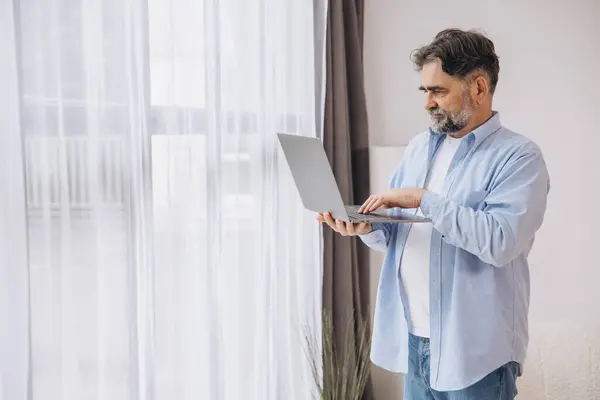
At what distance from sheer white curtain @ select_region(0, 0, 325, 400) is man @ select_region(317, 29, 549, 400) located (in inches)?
28.8

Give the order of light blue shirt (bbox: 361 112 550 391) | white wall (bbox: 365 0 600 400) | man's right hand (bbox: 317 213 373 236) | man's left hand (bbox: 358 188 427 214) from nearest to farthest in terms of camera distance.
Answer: light blue shirt (bbox: 361 112 550 391)
man's left hand (bbox: 358 188 427 214)
man's right hand (bbox: 317 213 373 236)
white wall (bbox: 365 0 600 400)

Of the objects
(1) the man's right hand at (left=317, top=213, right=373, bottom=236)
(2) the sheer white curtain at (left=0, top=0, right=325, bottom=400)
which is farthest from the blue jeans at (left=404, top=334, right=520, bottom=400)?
(2) the sheer white curtain at (left=0, top=0, right=325, bottom=400)

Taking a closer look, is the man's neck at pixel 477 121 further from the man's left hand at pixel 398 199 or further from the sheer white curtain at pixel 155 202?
the sheer white curtain at pixel 155 202

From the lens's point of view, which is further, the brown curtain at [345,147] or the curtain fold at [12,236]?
the brown curtain at [345,147]

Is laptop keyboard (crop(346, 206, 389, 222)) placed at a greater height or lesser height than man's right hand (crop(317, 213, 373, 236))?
greater

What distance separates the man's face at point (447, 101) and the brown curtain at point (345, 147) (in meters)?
1.04

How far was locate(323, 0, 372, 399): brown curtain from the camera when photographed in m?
2.71

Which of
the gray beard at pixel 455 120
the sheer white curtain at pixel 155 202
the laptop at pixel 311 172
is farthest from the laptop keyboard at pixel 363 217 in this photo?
the sheer white curtain at pixel 155 202

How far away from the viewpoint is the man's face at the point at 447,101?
166 centimetres

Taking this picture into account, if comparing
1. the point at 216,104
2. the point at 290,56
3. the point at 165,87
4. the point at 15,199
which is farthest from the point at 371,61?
the point at 15,199

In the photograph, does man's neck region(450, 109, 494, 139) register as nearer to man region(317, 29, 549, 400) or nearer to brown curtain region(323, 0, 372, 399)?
man region(317, 29, 549, 400)

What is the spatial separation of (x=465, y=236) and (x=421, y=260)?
0.24 m

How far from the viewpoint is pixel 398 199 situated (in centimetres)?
163

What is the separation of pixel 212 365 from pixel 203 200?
1.92ft
